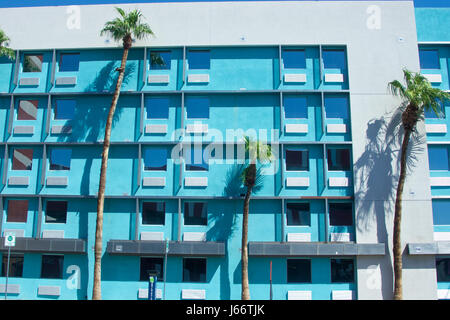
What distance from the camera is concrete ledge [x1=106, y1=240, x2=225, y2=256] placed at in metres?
22.0

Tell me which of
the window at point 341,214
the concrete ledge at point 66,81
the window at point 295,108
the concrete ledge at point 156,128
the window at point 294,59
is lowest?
the window at point 341,214

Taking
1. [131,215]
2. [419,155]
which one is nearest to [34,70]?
[131,215]

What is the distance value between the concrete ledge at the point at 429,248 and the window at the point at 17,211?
22.4 metres

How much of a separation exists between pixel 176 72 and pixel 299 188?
10324 millimetres

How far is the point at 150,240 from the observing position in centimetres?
2273

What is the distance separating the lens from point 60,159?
24.5 metres

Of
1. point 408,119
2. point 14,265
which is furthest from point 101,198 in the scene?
point 408,119

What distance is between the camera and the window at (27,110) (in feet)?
82.6

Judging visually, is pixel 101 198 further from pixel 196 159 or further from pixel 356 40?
pixel 356 40

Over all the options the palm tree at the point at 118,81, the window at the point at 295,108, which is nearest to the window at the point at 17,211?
the palm tree at the point at 118,81

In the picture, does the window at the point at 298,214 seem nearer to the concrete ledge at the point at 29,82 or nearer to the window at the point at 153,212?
the window at the point at 153,212

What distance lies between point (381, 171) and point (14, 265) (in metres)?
22.2

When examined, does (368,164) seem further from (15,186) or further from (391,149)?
(15,186)

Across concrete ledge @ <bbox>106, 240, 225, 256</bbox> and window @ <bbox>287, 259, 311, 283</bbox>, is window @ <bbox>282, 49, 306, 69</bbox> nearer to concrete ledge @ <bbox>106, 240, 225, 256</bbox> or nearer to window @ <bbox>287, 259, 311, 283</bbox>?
concrete ledge @ <bbox>106, 240, 225, 256</bbox>
